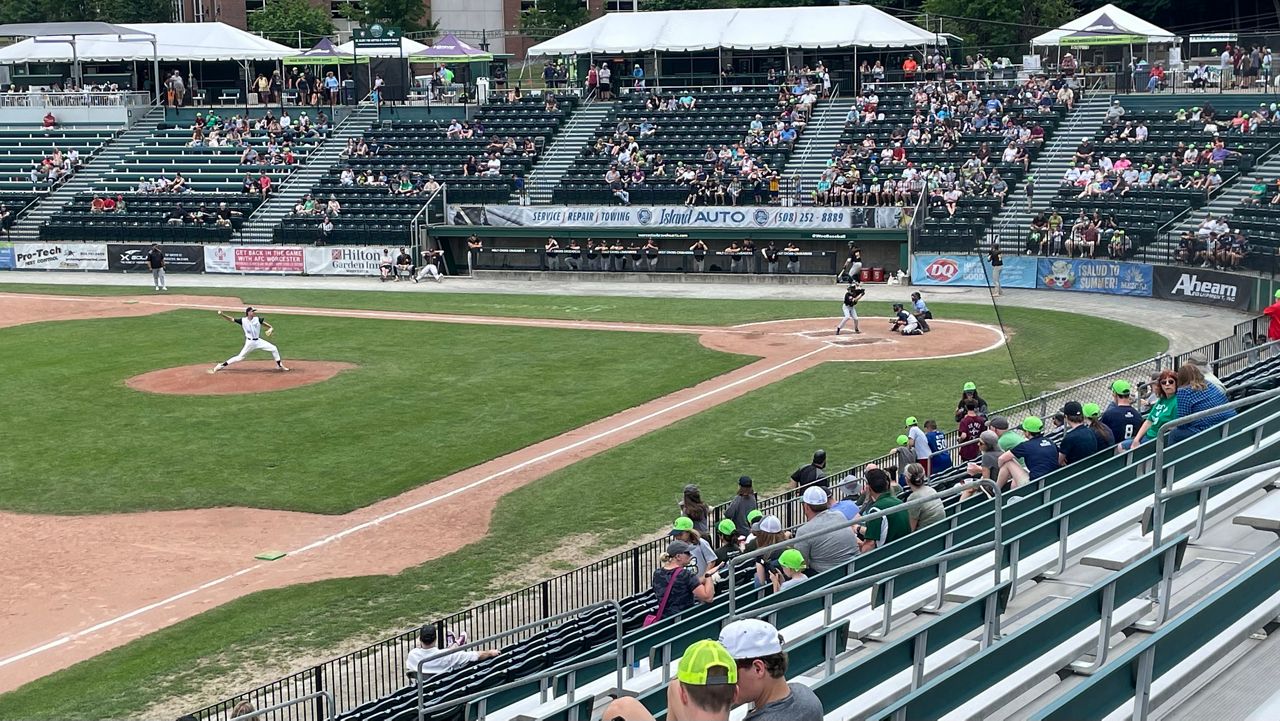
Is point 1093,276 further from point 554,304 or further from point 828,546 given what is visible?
point 828,546

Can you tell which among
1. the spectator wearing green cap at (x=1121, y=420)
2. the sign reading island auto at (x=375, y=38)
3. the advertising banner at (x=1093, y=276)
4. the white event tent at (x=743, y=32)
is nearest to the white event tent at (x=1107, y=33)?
the white event tent at (x=743, y=32)

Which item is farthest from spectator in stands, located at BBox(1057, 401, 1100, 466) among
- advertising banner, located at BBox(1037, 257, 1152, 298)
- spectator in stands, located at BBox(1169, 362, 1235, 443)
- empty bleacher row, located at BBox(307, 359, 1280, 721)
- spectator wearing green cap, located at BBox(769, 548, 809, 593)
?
advertising banner, located at BBox(1037, 257, 1152, 298)

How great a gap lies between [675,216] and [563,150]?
9465 millimetres

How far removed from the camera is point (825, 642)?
9.66 m

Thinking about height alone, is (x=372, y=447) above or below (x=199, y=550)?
above

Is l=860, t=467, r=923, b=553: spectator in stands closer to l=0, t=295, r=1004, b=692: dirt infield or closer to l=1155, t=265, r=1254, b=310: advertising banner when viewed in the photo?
l=0, t=295, r=1004, b=692: dirt infield

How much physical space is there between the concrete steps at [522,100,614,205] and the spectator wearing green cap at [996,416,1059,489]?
42.0 meters

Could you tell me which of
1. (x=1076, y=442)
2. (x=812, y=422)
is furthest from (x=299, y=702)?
(x=812, y=422)

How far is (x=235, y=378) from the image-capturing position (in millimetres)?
34062

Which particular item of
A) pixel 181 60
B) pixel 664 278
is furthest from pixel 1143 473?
pixel 181 60

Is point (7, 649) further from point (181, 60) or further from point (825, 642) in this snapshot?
point (181, 60)

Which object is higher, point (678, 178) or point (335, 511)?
point (678, 178)

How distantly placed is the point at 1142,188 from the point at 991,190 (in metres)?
5.39

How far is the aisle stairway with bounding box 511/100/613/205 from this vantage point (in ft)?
189
